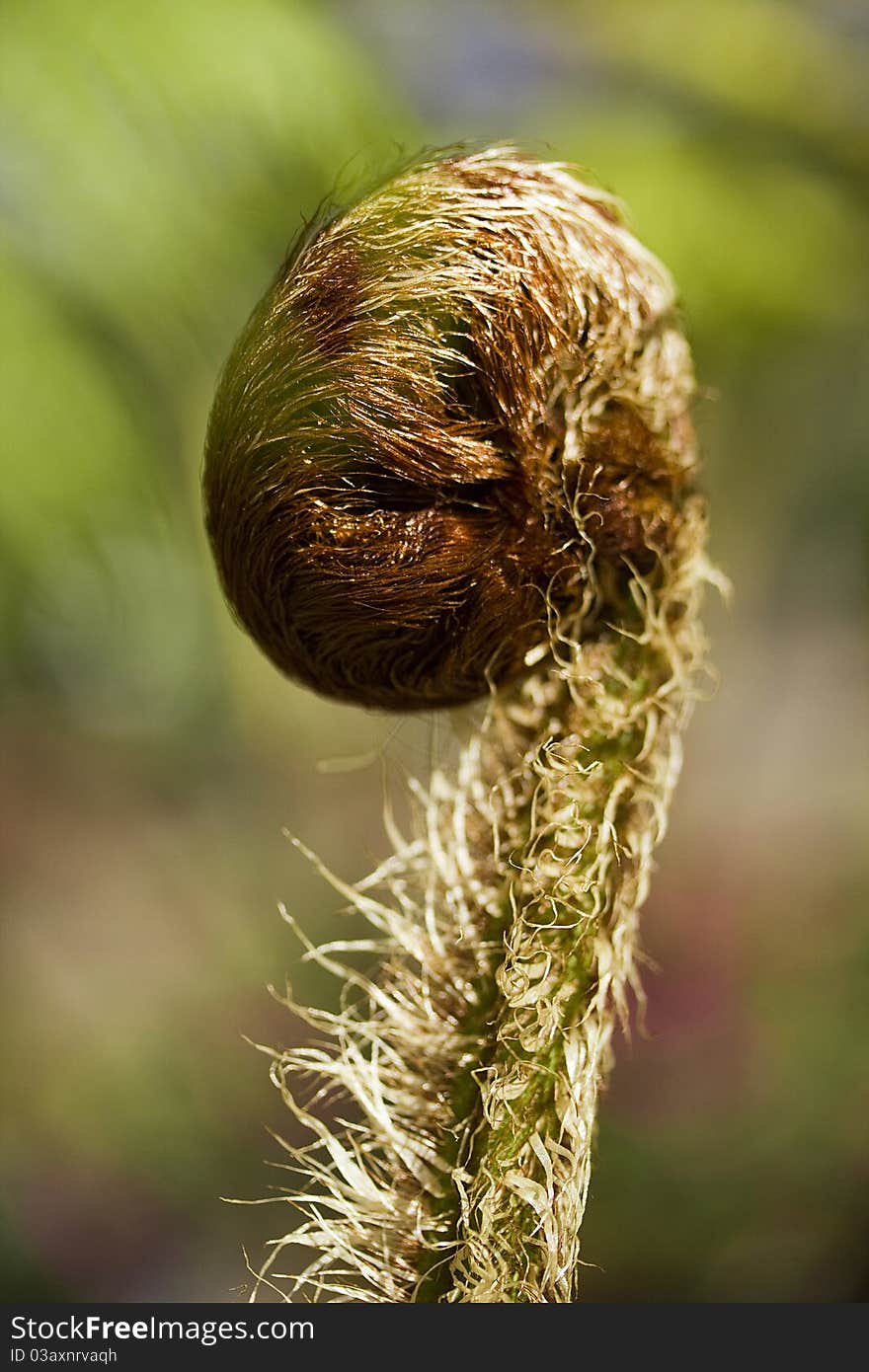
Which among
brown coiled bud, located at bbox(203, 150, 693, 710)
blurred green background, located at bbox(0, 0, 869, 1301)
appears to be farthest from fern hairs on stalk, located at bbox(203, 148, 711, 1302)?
blurred green background, located at bbox(0, 0, 869, 1301)

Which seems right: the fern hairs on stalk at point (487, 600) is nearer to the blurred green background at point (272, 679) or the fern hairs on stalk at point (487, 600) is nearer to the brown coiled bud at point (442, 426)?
the brown coiled bud at point (442, 426)

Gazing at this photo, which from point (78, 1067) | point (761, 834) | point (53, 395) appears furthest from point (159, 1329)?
point (761, 834)

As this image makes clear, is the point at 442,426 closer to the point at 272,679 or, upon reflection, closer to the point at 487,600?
the point at 487,600

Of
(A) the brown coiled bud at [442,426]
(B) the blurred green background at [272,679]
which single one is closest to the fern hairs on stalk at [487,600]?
(A) the brown coiled bud at [442,426]

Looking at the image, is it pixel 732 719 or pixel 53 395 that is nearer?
pixel 53 395

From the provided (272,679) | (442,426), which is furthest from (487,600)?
(272,679)

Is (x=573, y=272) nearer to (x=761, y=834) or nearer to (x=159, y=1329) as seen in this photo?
(x=159, y=1329)
